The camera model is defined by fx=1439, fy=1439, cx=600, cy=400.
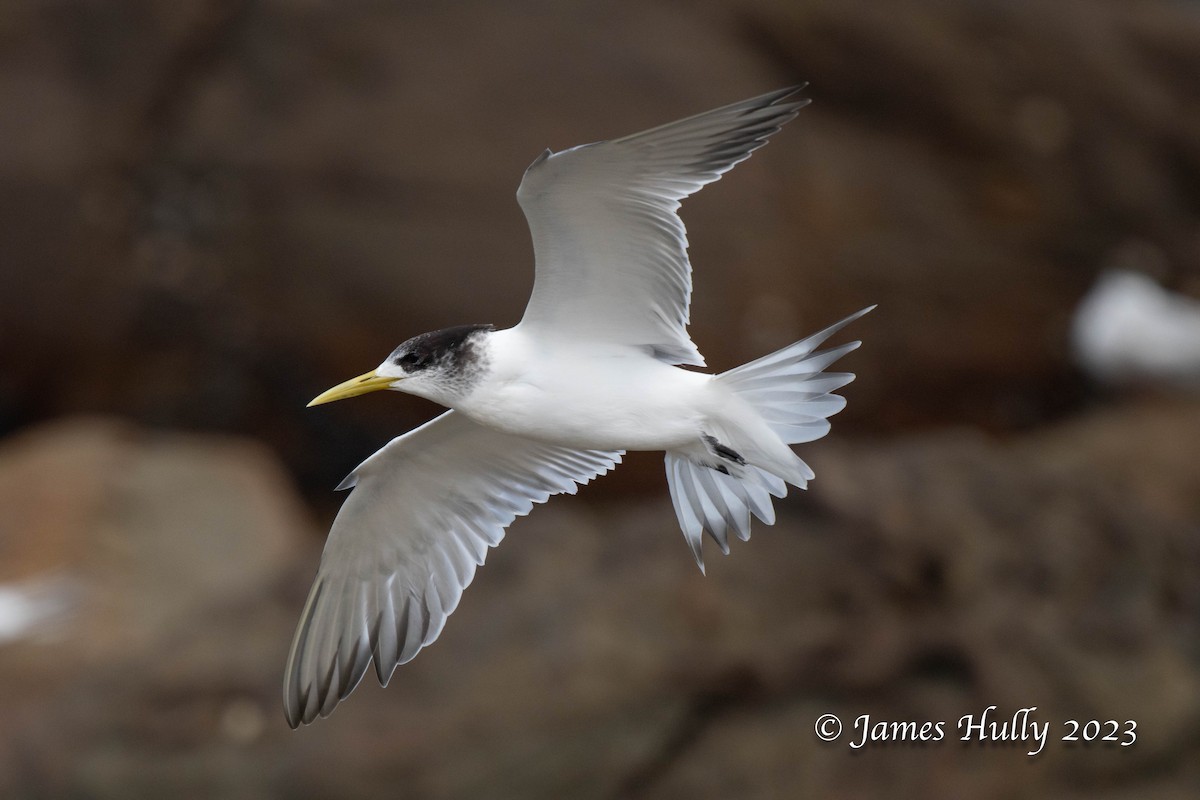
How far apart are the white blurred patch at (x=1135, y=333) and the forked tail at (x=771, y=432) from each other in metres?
6.27

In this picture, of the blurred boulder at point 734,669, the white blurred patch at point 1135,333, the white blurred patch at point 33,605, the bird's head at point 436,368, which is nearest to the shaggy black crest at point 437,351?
the bird's head at point 436,368

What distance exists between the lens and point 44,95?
9766 mm

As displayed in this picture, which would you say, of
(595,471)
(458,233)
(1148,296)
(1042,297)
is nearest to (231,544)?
(458,233)

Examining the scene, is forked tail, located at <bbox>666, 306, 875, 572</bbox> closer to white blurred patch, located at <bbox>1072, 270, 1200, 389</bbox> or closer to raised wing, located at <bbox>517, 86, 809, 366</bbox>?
raised wing, located at <bbox>517, 86, 809, 366</bbox>

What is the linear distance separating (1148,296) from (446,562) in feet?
22.0

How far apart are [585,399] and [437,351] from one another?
431mm

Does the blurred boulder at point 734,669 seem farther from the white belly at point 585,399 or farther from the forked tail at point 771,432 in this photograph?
the white belly at point 585,399

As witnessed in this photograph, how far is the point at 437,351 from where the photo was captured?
13.1ft

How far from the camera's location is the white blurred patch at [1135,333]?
9.73 metres

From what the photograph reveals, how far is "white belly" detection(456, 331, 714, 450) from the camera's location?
397cm

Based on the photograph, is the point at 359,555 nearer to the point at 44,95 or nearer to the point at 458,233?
the point at 458,233

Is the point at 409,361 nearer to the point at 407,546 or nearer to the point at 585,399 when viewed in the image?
the point at 585,399

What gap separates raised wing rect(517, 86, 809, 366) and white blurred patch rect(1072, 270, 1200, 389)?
6.48 m

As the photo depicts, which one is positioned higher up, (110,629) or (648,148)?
(648,148)
